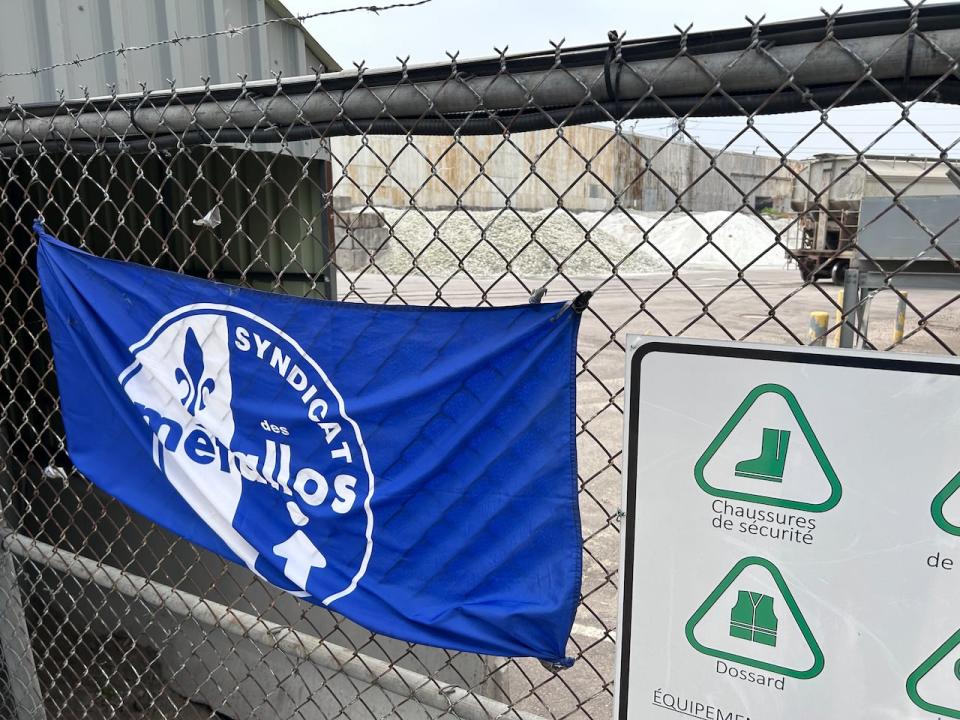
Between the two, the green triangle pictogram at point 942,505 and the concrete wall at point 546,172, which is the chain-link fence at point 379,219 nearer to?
the green triangle pictogram at point 942,505

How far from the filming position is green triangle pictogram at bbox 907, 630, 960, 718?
1135 mm

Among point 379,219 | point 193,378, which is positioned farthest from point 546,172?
point 193,378

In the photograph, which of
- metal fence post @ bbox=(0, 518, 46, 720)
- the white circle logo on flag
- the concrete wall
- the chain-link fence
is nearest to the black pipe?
the chain-link fence

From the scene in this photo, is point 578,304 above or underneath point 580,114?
underneath

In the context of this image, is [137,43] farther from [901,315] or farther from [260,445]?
[901,315]

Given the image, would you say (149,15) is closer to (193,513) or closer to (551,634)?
(193,513)

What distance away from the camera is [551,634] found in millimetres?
1522

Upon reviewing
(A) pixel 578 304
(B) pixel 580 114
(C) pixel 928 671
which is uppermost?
(B) pixel 580 114

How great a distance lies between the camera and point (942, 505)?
1113mm

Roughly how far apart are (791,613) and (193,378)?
5.12 feet

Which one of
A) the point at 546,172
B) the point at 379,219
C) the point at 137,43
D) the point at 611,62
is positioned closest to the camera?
the point at 611,62

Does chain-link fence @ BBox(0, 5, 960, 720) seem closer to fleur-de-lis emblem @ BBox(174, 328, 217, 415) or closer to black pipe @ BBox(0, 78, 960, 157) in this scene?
black pipe @ BBox(0, 78, 960, 157)

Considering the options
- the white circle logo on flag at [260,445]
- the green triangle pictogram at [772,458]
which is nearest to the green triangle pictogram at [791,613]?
the green triangle pictogram at [772,458]

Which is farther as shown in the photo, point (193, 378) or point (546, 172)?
point (546, 172)
